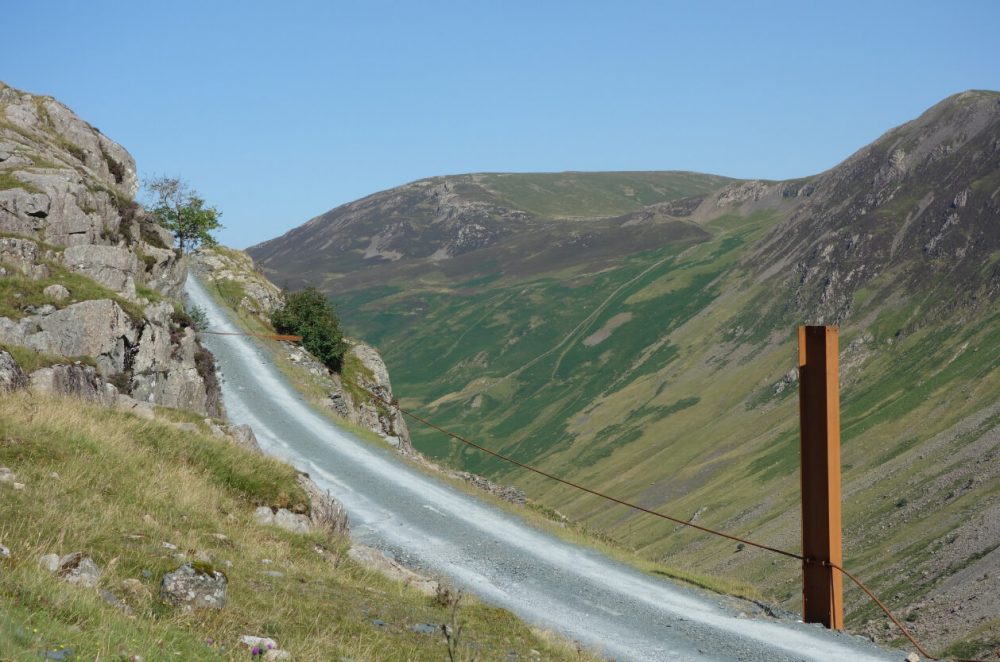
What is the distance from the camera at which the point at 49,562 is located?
9.04m

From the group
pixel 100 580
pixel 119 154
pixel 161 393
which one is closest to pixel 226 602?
pixel 100 580

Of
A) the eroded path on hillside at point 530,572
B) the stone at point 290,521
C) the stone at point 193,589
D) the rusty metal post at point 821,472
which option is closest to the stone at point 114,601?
the stone at point 193,589

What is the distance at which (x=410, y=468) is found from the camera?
2977 centimetres

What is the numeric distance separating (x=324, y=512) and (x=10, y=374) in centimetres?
652

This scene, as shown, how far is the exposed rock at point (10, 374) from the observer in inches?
672

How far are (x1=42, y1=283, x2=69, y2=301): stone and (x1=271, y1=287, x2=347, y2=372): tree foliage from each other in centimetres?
2357

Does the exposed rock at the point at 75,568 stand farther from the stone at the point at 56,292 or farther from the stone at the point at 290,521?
the stone at the point at 56,292

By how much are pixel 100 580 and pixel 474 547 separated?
521 inches

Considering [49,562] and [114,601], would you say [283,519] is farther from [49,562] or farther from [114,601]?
[114,601]

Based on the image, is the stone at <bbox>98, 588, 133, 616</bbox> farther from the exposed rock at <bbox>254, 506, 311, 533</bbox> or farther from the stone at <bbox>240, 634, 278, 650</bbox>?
the exposed rock at <bbox>254, 506, 311, 533</bbox>

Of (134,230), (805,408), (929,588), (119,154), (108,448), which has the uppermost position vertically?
(119,154)

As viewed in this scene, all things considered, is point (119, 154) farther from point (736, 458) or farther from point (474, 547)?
point (736, 458)

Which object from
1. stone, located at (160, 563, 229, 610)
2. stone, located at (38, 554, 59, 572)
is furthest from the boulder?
stone, located at (160, 563, 229, 610)

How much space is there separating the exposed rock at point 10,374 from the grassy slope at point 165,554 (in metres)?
1.26
